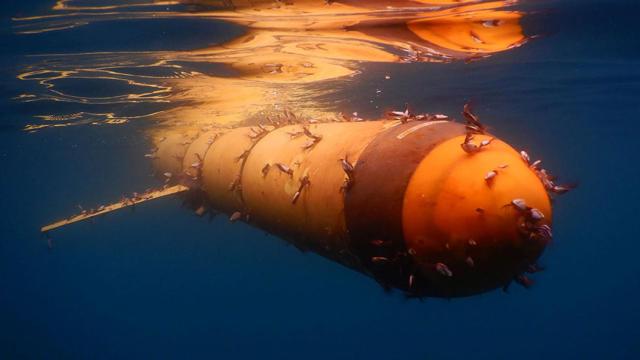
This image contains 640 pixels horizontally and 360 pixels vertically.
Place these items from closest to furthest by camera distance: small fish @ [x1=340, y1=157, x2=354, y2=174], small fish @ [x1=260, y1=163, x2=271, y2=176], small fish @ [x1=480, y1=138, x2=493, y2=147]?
small fish @ [x1=480, y1=138, x2=493, y2=147] → small fish @ [x1=340, y1=157, x2=354, y2=174] → small fish @ [x1=260, y1=163, x2=271, y2=176]

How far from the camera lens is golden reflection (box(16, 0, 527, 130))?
9.19 meters

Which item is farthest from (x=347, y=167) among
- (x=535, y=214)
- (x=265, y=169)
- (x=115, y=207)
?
(x=115, y=207)

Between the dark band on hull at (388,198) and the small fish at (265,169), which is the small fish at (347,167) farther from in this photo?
the small fish at (265,169)

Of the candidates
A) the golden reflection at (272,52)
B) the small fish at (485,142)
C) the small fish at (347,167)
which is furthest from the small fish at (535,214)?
the golden reflection at (272,52)

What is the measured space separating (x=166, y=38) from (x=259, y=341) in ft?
149

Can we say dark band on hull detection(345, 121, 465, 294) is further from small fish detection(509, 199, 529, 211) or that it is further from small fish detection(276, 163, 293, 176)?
small fish detection(276, 163, 293, 176)

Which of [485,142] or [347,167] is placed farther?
[347,167]

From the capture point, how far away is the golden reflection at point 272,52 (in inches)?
Answer: 362

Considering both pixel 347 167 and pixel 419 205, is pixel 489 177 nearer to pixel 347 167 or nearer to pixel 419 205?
pixel 419 205

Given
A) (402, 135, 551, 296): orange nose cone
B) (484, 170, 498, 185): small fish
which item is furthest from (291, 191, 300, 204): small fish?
(484, 170, 498, 185): small fish

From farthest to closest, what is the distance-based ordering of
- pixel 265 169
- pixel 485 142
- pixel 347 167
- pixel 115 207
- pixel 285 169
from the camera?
pixel 115 207 < pixel 265 169 < pixel 285 169 < pixel 347 167 < pixel 485 142

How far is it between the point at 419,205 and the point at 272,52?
31.1 feet

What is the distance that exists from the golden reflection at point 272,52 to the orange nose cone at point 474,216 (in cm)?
348

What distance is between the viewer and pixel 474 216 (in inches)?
126
